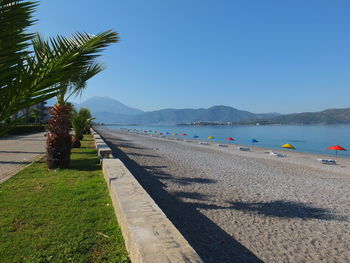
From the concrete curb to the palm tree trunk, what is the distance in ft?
16.0

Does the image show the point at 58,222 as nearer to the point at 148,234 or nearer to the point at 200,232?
the point at 148,234

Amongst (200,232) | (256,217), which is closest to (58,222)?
(200,232)

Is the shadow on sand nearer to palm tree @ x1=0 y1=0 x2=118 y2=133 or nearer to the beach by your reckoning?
the beach

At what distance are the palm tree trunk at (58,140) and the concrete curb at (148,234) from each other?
488 centimetres

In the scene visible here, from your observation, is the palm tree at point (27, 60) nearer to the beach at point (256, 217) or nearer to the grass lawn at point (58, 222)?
the grass lawn at point (58, 222)

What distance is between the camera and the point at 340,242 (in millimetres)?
4637

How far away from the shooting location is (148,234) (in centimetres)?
275

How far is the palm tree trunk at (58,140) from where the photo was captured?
811cm

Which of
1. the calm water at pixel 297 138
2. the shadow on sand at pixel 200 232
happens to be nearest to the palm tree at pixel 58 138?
the shadow on sand at pixel 200 232

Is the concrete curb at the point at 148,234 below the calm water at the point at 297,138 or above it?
above

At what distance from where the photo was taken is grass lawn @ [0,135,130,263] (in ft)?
9.76

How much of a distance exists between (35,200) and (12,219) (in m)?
0.96

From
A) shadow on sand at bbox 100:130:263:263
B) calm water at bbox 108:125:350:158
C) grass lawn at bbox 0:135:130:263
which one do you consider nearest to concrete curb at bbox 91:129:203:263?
grass lawn at bbox 0:135:130:263

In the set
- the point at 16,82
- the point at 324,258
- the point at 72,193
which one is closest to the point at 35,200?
the point at 72,193
